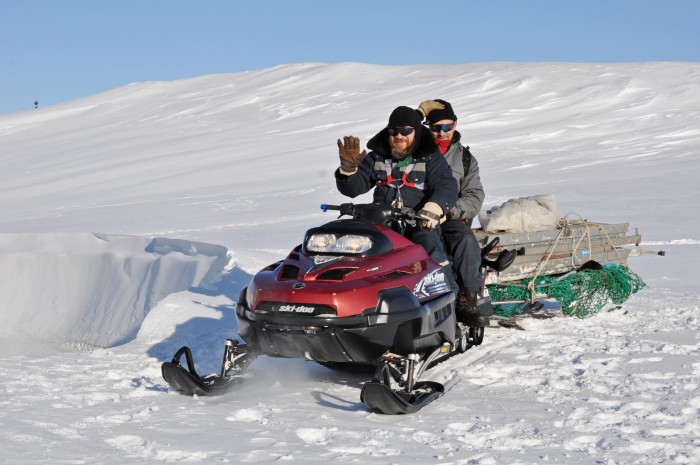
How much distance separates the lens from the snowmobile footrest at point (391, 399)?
13.6 ft

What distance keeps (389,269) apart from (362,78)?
35152mm

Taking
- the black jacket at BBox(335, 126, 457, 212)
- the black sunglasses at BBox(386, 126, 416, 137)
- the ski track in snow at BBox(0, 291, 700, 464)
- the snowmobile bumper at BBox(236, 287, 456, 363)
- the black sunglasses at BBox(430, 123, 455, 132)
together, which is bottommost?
the ski track in snow at BBox(0, 291, 700, 464)

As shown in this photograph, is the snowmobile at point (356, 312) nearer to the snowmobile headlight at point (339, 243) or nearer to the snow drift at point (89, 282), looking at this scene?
the snowmobile headlight at point (339, 243)

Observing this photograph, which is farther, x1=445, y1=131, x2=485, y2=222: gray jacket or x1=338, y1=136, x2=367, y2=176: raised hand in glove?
x1=445, y1=131, x2=485, y2=222: gray jacket

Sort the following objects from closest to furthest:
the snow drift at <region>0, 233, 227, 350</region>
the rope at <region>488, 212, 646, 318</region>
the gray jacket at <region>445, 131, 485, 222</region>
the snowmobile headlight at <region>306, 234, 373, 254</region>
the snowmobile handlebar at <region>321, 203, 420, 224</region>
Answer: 1. the snowmobile headlight at <region>306, 234, 373, 254</region>
2. the snowmobile handlebar at <region>321, 203, 420, 224</region>
3. the gray jacket at <region>445, 131, 485, 222</region>
4. the rope at <region>488, 212, 646, 318</region>
5. the snow drift at <region>0, 233, 227, 350</region>

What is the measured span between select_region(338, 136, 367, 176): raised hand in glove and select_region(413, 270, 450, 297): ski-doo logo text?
0.89m

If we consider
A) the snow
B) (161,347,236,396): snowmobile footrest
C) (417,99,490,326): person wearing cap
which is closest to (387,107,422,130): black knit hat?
(417,99,490,326): person wearing cap

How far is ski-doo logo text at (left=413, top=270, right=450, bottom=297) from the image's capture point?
4660 mm

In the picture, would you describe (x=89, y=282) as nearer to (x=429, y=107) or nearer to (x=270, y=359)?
(x=270, y=359)

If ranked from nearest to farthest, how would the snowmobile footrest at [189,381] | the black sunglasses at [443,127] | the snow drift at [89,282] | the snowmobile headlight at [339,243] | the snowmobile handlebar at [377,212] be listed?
the snowmobile footrest at [189,381]
the snowmobile headlight at [339,243]
the snowmobile handlebar at [377,212]
the black sunglasses at [443,127]
the snow drift at [89,282]

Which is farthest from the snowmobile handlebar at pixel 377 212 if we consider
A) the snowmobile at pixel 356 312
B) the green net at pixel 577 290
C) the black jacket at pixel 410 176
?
the green net at pixel 577 290

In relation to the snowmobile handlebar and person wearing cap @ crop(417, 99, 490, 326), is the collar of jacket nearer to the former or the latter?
person wearing cap @ crop(417, 99, 490, 326)

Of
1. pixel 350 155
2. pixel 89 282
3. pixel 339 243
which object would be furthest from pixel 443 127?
pixel 89 282

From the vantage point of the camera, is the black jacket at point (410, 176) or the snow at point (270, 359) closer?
the snow at point (270, 359)
